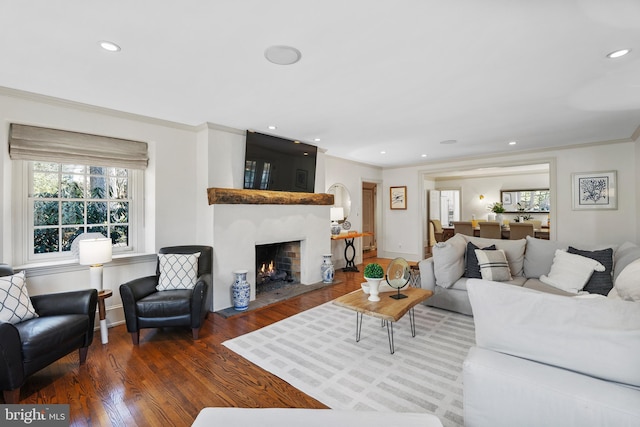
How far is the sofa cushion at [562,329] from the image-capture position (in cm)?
106

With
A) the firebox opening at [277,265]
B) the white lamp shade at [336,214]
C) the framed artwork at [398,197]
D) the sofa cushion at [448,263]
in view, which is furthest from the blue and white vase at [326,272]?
the framed artwork at [398,197]

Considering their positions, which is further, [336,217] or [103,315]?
[336,217]

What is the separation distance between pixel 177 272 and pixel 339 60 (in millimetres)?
2608

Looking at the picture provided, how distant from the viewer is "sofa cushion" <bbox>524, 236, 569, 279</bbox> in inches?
137

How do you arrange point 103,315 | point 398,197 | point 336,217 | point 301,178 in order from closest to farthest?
point 103,315 → point 301,178 → point 336,217 → point 398,197

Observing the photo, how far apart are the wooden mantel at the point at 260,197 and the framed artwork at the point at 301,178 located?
0.54ft

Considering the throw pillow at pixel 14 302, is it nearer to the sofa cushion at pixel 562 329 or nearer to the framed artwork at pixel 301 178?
the sofa cushion at pixel 562 329

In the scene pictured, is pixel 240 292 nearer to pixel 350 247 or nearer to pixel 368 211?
pixel 350 247

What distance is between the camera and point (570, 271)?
3066mm

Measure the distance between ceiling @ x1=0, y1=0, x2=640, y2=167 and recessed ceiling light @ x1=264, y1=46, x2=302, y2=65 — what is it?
5cm

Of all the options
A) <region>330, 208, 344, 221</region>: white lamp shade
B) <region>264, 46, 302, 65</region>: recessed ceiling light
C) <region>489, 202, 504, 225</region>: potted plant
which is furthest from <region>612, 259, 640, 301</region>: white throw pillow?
<region>489, 202, 504, 225</region>: potted plant

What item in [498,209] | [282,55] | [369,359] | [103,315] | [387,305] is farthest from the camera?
[498,209]

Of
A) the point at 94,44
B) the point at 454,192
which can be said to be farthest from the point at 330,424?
the point at 454,192

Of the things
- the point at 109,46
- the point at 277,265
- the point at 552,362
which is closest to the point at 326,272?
the point at 277,265
